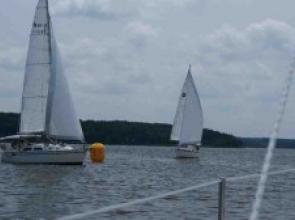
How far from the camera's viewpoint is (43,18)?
61.1 meters

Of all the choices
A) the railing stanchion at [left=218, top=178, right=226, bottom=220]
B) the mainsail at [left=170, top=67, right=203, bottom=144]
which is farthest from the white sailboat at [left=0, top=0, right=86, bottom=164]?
the railing stanchion at [left=218, top=178, right=226, bottom=220]

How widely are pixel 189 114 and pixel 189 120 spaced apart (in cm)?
80

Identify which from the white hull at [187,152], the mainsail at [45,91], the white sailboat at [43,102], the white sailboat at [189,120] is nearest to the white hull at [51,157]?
the white sailboat at [43,102]

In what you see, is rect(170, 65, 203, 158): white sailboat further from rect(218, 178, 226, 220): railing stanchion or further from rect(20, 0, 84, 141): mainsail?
rect(218, 178, 226, 220): railing stanchion

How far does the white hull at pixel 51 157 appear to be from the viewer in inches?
2221

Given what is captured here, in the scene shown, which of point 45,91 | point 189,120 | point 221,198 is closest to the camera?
point 221,198

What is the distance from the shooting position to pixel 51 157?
56.5 m

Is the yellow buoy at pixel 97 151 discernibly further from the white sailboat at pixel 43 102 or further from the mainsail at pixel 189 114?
the mainsail at pixel 189 114

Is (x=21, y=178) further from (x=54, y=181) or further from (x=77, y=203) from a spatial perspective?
(x=77, y=203)

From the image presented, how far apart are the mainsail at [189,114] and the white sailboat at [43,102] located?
18.7 meters

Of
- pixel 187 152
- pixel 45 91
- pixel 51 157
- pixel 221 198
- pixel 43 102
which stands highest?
pixel 45 91

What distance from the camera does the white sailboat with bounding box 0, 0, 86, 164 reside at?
5988cm

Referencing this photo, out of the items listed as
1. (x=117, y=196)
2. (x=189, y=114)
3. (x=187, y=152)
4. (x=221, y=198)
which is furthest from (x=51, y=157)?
(x=221, y=198)

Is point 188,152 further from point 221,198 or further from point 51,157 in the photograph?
point 221,198
